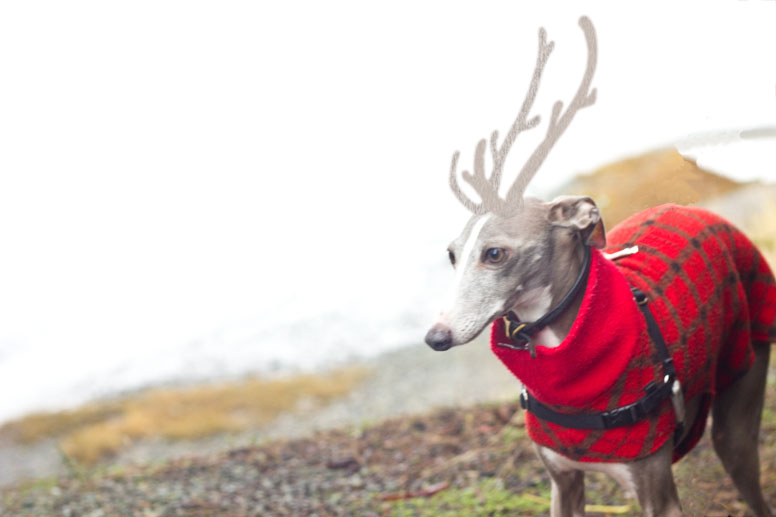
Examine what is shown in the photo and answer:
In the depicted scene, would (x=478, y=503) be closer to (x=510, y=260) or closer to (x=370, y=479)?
(x=370, y=479)

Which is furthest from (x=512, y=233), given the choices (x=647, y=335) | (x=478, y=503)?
(x=478, y=503)

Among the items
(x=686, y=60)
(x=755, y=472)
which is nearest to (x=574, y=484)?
(x=755, y=472)

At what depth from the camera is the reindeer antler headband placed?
3.64 ft

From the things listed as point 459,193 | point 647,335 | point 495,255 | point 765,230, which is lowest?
point 765,230

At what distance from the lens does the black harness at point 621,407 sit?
1.27 metres

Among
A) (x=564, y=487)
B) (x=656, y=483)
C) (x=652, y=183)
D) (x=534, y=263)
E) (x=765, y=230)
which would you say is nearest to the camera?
(x=534, y=263)

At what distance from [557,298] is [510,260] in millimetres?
137

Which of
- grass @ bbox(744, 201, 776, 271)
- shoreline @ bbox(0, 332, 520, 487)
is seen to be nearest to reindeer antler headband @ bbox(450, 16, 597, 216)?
grass @ bbox(744, 201, 776, 271)

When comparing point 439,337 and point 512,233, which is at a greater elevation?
point 512,233

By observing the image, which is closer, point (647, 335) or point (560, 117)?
point (560, 117)

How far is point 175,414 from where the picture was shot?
10.6 feet

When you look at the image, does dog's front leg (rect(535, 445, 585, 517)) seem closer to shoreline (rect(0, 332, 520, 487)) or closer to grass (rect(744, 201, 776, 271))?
grass (rect(744, 201, 776, 271))

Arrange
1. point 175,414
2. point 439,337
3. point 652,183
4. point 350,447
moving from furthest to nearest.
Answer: point 175,414 → point 350,447 → point 652,183 → point 439,337

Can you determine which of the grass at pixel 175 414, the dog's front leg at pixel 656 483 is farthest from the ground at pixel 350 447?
the dog's front leg at pixel 656 483
